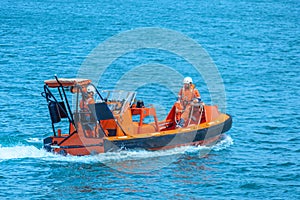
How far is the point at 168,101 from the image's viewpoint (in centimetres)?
4572

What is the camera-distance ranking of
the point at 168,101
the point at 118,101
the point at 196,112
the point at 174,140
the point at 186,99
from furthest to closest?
the point at 168,101, the point at 196,112, the point at 186,99, the point at 118,101, the point at 174,140

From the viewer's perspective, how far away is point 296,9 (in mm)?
95812

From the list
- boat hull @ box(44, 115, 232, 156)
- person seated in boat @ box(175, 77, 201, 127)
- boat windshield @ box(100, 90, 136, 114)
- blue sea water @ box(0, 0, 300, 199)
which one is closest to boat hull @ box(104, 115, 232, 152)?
boat hull @ box(44, 115, 232, 156)

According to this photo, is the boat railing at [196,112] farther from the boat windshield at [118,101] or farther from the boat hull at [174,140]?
the boat windshield at [118,101]

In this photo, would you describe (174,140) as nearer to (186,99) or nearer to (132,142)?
(132,142)

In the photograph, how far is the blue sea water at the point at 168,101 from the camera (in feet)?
99.7

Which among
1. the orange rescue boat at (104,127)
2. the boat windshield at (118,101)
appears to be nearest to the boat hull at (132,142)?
the orange rescue boat at (104,127)

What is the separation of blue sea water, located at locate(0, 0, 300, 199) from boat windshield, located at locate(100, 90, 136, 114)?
7.53 feet

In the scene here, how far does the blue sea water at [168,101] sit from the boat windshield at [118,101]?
230cm

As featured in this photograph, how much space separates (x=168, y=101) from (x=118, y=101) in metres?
11.2

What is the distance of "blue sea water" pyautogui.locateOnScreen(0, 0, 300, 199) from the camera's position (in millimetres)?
30391

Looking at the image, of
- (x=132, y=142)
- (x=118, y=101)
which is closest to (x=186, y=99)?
(x=118, y=101)

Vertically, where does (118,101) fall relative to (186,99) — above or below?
above

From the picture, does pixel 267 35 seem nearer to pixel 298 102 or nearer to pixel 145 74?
pixel 145 74
